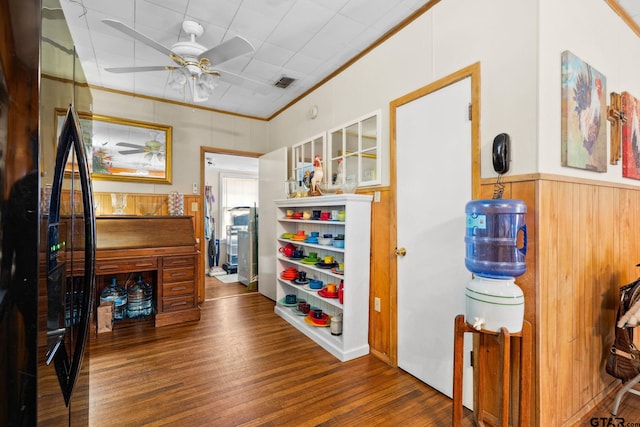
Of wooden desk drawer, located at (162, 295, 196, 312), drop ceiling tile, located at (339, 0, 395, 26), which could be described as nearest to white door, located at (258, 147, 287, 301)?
wooden desk drawer, located at (162, 295, 196, 312)

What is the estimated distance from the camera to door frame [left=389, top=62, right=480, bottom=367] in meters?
1.80

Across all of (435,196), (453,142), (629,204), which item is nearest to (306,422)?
(435,196)

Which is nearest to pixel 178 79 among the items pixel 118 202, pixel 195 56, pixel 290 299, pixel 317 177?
pixel 195 56

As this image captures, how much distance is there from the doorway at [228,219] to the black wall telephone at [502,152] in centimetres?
400

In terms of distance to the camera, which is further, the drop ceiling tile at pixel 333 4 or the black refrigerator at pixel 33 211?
the drop ceiling tile at pixel 333 4

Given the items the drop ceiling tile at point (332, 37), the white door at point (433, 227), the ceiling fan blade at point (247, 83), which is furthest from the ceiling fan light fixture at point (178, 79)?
the white door at point (433, 227)

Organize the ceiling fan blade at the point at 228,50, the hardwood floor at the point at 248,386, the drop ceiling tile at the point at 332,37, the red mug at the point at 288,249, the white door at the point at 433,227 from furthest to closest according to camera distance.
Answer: the red mug at the point at 288,249 < the drop ceiling tile at the point at 332,37 < the ceiling fan blade at the point at 228,50 < the white door at the point at 433,227 < the hardwood floor at the point at 248,386

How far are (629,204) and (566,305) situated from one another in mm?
1242

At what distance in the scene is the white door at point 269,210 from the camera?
4.02 metres

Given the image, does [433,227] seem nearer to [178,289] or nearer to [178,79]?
[178,79]

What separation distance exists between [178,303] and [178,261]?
49 cm

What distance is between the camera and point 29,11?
57 centimetres

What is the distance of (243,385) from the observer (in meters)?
2.12

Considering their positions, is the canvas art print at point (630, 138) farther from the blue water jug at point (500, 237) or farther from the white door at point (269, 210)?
Answer: the white door at point (269, 210)
